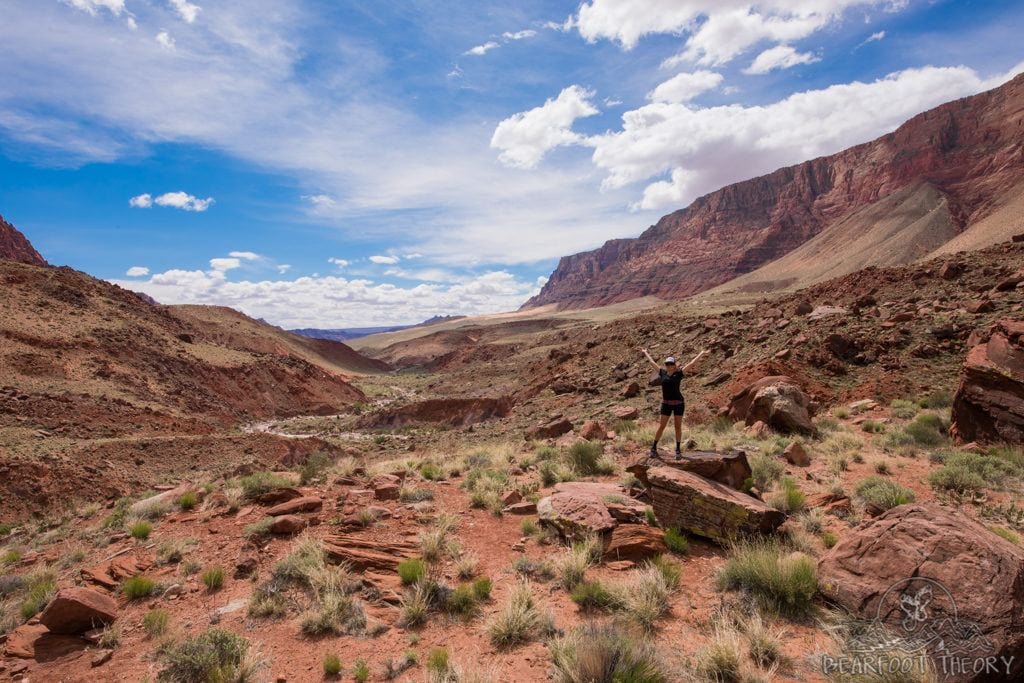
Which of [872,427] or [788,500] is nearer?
[788,500]

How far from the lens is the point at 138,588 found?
6.10m

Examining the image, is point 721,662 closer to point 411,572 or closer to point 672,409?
point 411,572

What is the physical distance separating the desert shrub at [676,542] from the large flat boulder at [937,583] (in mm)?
1634

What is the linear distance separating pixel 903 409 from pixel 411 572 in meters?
13.1

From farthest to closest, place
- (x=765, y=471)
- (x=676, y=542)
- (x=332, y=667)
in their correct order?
(x=765, y=471), (x=676, y=542), (x=332, y=667)

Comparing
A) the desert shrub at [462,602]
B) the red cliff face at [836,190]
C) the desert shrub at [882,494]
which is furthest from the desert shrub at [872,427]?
the red cliff face at [836,190]

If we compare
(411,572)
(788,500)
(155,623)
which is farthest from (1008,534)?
(155,623)

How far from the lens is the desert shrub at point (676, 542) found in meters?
6.39

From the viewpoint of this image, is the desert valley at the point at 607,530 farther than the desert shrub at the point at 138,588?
No

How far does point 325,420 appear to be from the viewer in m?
35.9

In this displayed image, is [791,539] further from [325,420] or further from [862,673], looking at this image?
[325,420]

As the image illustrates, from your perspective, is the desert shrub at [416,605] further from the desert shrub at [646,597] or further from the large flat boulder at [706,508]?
the large flat boulder at [706,508]

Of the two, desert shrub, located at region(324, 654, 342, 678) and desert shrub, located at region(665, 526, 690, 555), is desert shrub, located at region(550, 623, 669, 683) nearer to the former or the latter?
desert shrub, located at region(324, 654, 342, 678)

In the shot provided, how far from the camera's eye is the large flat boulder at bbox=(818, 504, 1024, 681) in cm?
381
